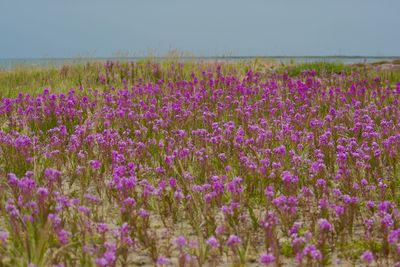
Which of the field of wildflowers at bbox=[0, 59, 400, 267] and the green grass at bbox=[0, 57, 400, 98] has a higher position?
the green grass at bbox=[0, 57, 400, 98]

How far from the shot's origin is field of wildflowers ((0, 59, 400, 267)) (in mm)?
3777

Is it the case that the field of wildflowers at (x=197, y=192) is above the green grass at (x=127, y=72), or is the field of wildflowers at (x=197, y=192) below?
below

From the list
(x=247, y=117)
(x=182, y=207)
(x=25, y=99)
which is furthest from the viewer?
(x=25, y=99)

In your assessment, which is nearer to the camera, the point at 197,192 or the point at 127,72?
the point at 197,192

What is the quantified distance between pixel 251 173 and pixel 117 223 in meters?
1.62

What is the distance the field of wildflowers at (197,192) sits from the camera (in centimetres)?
378

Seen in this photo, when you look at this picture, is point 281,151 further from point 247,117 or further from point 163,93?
point 163,93

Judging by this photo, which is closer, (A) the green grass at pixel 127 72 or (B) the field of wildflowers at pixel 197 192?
(B) the field of wildflowers at pixel 197 192

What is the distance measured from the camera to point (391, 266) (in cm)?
383

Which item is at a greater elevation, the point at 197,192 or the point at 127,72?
the point at 127,72

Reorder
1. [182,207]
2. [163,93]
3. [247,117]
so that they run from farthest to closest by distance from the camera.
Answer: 1. [163,93]
2. [247,117]
3. [182,207]

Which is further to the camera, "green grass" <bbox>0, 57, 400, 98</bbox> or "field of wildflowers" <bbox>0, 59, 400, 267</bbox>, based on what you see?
"green grass" <bbox>0, 57, 400, 98</bbox>

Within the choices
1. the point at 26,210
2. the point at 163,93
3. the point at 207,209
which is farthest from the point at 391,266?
the point at 163,93

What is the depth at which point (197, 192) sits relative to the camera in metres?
4.95
